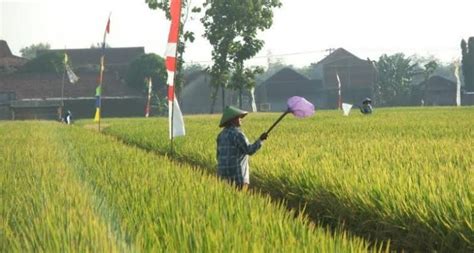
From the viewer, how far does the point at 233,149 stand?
18.9ft

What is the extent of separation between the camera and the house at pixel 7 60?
6506cm

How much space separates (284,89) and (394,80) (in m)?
13.4

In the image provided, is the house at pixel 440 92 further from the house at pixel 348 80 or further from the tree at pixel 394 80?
the house at pixel 348 80

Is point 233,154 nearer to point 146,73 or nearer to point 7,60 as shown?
point 146,73

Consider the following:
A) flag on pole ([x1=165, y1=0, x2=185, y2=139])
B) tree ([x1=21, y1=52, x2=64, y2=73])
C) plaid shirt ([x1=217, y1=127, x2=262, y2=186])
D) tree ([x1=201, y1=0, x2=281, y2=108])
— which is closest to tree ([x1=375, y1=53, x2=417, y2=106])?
tree ([x1=201, y1=0, x2=281, y2=108])

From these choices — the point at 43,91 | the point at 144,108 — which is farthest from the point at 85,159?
the point at 43,91

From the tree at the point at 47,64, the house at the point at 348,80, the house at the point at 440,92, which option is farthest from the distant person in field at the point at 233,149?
the house at the point at 440,92

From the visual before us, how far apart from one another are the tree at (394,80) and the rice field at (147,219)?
210 feet

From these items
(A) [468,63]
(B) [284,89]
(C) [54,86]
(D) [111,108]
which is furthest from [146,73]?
(A) [468,63]

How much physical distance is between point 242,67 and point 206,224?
141 ft

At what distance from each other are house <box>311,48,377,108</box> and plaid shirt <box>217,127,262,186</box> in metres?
60.5

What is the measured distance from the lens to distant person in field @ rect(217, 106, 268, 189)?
18.5ft

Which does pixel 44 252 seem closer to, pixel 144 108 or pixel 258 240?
pixel 258 240

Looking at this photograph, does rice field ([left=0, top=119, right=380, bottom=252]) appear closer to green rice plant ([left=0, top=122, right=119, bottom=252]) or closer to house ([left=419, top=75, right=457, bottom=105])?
green rice plant ([left=0, top=122, right=119, bottom=252])
